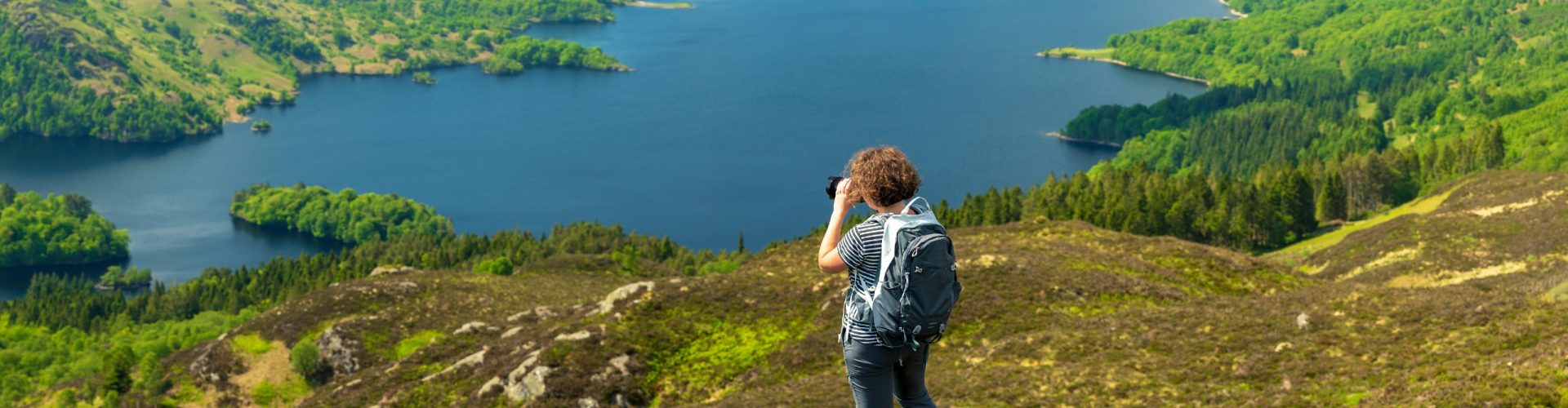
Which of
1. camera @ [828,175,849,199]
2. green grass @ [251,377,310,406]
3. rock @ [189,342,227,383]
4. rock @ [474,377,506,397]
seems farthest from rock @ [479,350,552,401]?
camera @ [828,175,849,199]

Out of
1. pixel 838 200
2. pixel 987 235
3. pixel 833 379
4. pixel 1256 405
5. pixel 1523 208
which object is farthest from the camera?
pixel 1523 208

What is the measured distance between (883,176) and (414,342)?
75.3 m

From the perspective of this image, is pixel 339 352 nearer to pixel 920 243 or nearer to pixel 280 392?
pixel 280 392

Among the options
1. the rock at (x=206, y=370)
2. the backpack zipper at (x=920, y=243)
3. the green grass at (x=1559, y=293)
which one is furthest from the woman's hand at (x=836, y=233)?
the rock at (x=206, y=370)

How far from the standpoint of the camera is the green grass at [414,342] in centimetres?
8806

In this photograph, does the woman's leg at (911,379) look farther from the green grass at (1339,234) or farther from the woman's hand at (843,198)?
the green grass at (1339,234)

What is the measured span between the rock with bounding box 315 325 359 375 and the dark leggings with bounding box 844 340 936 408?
241 feet

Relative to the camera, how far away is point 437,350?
7606cm

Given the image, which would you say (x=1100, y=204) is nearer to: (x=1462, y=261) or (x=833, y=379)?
(x=1462, y=261)

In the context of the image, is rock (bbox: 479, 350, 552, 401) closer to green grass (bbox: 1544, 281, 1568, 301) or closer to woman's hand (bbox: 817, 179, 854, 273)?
green grass (bbox: 1544, 281, 1568, 301)

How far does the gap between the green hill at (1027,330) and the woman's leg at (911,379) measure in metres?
21.0

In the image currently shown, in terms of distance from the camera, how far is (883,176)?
19203 millimetres


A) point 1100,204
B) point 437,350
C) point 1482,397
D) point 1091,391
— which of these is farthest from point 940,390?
point 1100,204

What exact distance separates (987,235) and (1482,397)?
2154 inches
